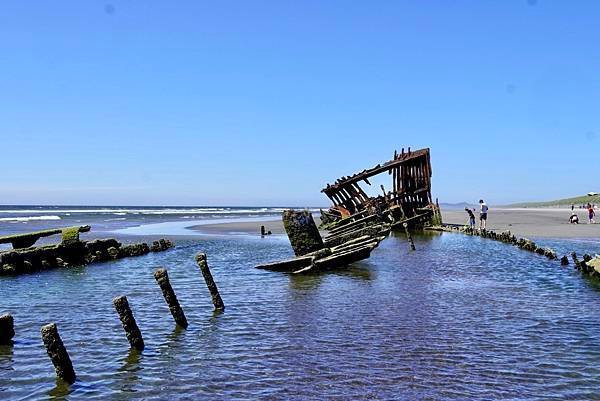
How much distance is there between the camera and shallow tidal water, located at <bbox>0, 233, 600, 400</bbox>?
24.6ft

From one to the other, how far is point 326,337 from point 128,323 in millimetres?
3428

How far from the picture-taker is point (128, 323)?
367 inches

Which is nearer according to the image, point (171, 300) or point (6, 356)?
point (6, 356)

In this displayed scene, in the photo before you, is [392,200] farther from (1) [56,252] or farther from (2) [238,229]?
(1) [56,252]

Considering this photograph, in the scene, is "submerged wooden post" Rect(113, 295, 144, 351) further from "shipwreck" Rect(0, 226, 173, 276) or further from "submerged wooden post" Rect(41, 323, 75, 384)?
"shipwreck" Rect(0, 226, 173, 276)

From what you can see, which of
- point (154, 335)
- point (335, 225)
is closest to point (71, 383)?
point (154, 335)

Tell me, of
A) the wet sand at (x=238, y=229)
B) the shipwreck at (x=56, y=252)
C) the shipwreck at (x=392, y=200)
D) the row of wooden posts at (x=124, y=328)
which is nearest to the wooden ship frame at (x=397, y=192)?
the shipwreck at (x=392, y=200)

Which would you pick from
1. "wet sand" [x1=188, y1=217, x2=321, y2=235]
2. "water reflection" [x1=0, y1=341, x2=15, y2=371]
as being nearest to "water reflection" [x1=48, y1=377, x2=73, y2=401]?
"water reflection" [x1=0, y1=341, x2=15, y2=371]

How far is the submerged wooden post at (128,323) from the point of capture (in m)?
9.30

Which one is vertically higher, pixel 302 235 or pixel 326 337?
pixel 302 235

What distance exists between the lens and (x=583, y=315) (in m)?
11.7

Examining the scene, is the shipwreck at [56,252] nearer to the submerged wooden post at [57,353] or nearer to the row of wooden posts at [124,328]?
the row of wooden posts at [124,328]

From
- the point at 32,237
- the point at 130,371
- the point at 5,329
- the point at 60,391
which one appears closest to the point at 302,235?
the point at 5,329

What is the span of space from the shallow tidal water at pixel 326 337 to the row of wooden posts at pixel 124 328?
23cm
